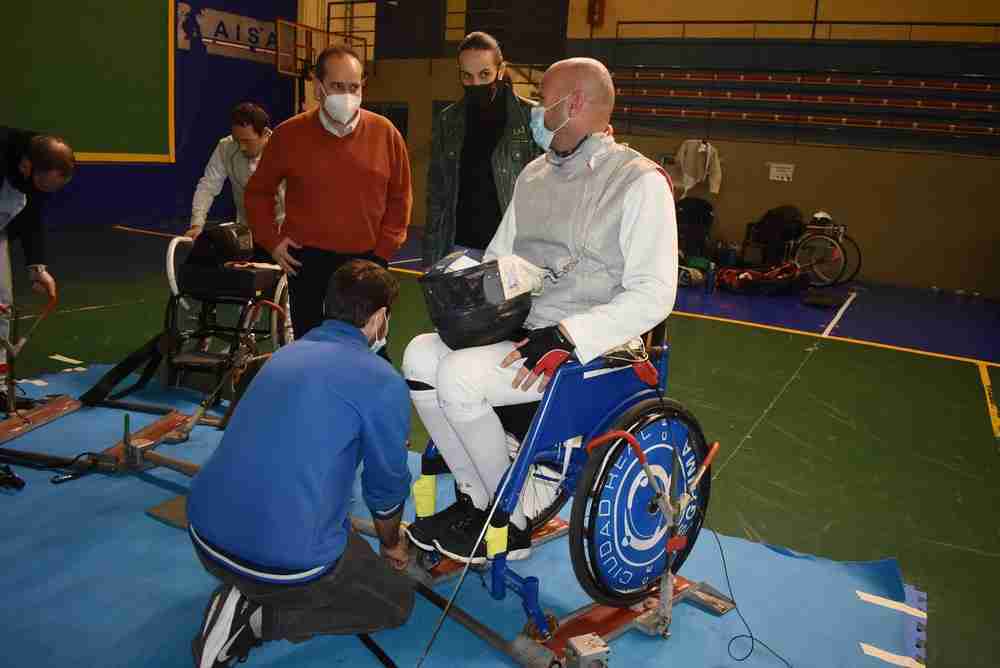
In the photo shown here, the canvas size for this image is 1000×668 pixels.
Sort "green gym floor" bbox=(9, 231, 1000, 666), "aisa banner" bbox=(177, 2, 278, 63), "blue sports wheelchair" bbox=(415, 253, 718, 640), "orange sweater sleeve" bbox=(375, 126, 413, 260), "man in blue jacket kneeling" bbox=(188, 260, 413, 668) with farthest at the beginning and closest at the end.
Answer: "aisa banner" bbox=(177, 2, 278, 63) < "orange sweater sleeve" bbox=(375, 126, 413, 260) < "green gym floor" bbox=(9, 231, 1000, 666) < "blue sports wheelchair" bbox=(415, 253, 718, 640) < "man in blue jacket kneeling" bbox=(188, 260, 413, 668)

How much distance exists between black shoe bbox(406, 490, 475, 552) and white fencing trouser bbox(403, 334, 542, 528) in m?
0.04

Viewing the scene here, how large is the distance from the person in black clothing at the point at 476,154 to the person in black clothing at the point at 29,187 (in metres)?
1.50

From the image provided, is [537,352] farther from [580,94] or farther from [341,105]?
[341,105]

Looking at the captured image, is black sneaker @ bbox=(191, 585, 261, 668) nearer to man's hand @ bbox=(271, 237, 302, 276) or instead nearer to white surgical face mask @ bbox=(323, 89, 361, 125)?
man's hand @ bbox=(271, 237, 302, 276)

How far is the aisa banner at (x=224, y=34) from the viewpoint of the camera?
411 inches

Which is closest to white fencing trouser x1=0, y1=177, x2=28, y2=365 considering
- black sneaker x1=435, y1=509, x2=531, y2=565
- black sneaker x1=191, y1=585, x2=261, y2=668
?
black sneaker x1=191, y1=585, x2=261, y2=668

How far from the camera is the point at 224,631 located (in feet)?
5.90

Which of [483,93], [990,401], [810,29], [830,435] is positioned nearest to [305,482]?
[483,93]

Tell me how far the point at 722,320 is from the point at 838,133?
185 inches

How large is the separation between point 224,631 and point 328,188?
1764 millimetres

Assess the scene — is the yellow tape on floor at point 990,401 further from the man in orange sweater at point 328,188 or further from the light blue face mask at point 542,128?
the man in orange sweater at point 328,188

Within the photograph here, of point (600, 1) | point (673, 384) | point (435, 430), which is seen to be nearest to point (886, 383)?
point (673, 384)

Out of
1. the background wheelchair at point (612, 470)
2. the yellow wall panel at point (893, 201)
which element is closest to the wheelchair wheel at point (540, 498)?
the background wheelchair at point (612, 470)

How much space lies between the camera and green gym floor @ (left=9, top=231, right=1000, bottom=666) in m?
2.74
